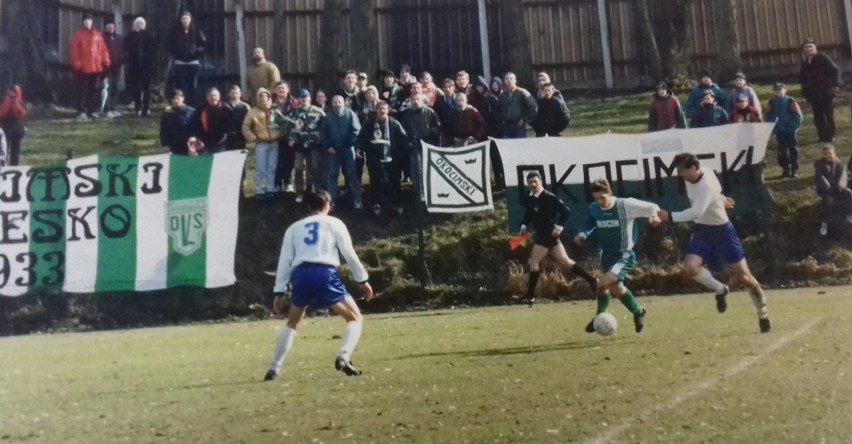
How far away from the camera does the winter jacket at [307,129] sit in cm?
1023

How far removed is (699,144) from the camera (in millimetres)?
9680

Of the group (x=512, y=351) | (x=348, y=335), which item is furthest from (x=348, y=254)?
(x=512, y=351)

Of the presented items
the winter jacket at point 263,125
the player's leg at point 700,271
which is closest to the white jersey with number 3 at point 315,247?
the player's leg at point 700,271

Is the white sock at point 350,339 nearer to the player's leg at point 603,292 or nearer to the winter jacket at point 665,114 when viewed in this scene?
the player's leg at point 603,292

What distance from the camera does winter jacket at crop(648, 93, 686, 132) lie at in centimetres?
1009

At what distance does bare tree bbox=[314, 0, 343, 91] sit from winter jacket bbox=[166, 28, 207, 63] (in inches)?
88.5

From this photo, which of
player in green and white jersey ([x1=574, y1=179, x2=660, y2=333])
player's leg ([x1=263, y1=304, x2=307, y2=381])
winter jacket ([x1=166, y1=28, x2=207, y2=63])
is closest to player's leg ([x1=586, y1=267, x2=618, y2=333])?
player in green and white jersey ([x1=574, y1=179, x2=660, y2=333])

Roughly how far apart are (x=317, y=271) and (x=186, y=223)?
13.0ft

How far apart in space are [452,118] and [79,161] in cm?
345

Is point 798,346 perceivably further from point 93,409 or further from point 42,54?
point 42,54

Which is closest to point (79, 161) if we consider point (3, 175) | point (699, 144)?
point (3, 175)

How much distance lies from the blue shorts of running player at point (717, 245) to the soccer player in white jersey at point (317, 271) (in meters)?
2.47

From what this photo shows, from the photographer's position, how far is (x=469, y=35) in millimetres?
14039

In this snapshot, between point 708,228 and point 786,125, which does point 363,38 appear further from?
point 708,228
